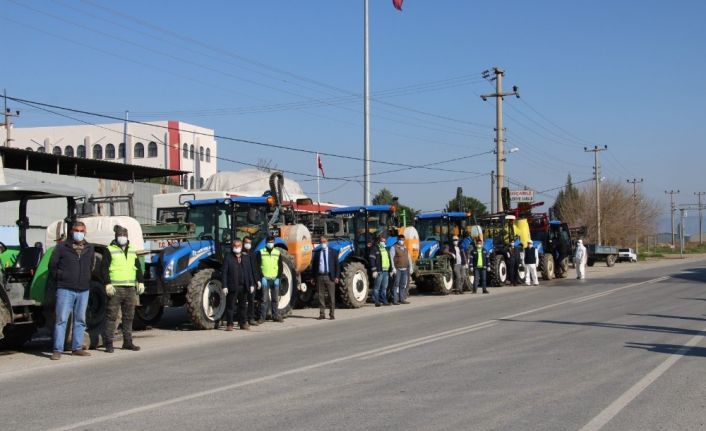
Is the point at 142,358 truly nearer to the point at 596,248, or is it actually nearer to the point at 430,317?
the point at 430,317

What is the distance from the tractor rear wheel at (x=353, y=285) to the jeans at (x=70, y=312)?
902 cm

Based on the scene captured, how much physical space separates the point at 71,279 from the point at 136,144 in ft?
193

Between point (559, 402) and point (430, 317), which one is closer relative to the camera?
point (559, 402)

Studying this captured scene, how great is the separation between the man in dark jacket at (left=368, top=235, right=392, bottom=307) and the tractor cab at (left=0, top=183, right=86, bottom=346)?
30.8 feet

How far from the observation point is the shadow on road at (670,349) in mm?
10914

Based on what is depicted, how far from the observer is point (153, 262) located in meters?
14.9

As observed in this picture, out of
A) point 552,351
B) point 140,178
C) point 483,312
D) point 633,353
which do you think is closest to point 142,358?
point 552,351

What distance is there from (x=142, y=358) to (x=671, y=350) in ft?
26.1

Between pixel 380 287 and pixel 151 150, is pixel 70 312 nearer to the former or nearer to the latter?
pixel 380 287

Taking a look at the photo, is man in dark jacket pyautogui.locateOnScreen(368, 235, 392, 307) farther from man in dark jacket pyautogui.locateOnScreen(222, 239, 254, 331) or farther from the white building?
the white building

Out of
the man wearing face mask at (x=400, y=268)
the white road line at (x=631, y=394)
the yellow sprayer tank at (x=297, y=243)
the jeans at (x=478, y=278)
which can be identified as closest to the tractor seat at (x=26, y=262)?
the yellow sprayer tank at (x=297, y=243)

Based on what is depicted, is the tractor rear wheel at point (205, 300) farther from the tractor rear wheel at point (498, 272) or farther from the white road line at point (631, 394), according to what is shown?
the tractor rear wheel at point (498, 272)

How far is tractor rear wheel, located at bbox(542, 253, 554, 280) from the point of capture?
33031 millimetres

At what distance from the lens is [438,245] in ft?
85.8
